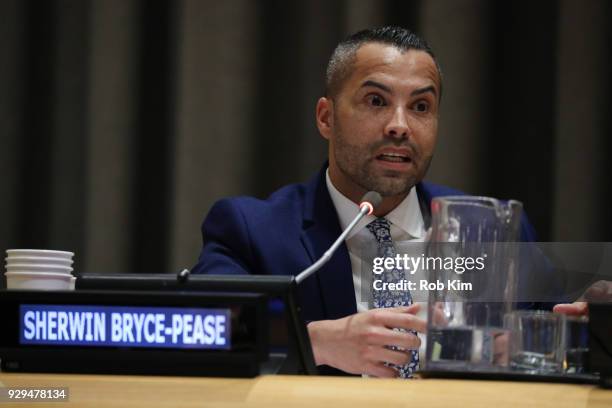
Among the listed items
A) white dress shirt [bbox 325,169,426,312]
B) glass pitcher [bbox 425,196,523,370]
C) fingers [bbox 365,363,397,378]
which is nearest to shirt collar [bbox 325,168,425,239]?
white dress shirt [bbox 325,169,426,312]

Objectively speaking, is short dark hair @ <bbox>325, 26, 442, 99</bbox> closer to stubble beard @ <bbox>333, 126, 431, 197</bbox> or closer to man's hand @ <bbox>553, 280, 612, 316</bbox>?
stubble beard @ <bbox>333, 126, 431, 197</bbox>

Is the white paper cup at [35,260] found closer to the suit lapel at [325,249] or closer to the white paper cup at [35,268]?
the white paper cup at [35,268]

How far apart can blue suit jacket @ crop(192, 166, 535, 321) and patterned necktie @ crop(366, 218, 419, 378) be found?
9 cm

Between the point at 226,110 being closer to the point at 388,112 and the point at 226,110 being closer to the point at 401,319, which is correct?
the point at 388,112

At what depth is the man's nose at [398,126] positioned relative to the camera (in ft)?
6.00

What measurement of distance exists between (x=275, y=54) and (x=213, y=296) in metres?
1.80

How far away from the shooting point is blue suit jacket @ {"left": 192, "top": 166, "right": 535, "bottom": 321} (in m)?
1.69

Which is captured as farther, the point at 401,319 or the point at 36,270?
the point at 36,270

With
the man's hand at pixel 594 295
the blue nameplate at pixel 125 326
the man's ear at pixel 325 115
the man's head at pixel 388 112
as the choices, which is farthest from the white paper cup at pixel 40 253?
the man's ear at pixel 325 115

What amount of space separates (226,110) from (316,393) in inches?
72.3

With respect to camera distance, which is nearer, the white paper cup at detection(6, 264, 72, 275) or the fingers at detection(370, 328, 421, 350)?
the fingers at detection(370, 328, 421, 350)

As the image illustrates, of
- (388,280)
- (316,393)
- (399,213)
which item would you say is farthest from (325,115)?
(316,393)

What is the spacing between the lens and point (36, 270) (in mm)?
1243

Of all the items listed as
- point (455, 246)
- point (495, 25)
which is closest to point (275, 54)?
point (495, 25)
